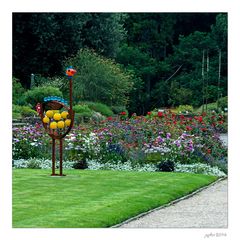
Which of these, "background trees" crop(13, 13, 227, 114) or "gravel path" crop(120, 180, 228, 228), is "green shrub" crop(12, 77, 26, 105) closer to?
"background trees" crop(13, 13, 227, 114)

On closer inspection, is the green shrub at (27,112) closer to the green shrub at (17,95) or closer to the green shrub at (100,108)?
the green shrub at (17,95)

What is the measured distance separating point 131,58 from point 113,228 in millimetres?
26753

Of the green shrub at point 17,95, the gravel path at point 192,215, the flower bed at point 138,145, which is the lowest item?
the gravel path at point 192,215

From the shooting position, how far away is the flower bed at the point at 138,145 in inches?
665

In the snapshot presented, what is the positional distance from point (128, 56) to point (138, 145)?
18.5m

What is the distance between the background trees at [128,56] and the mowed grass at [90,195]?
14.4 m

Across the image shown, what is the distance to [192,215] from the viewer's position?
34.1ft

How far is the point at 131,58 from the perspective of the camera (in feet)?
117

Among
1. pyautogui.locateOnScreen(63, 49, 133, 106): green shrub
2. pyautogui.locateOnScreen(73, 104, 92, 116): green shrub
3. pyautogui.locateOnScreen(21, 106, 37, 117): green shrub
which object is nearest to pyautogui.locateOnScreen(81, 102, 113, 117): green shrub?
pyautogui.locateOnScreen(63, 49, 133, 106): green shrub

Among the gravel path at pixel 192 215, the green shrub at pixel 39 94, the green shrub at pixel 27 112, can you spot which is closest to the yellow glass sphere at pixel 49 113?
the gravel path at pixel 192 215

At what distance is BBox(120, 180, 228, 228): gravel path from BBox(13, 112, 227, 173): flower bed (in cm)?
421

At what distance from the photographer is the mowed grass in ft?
32.1
